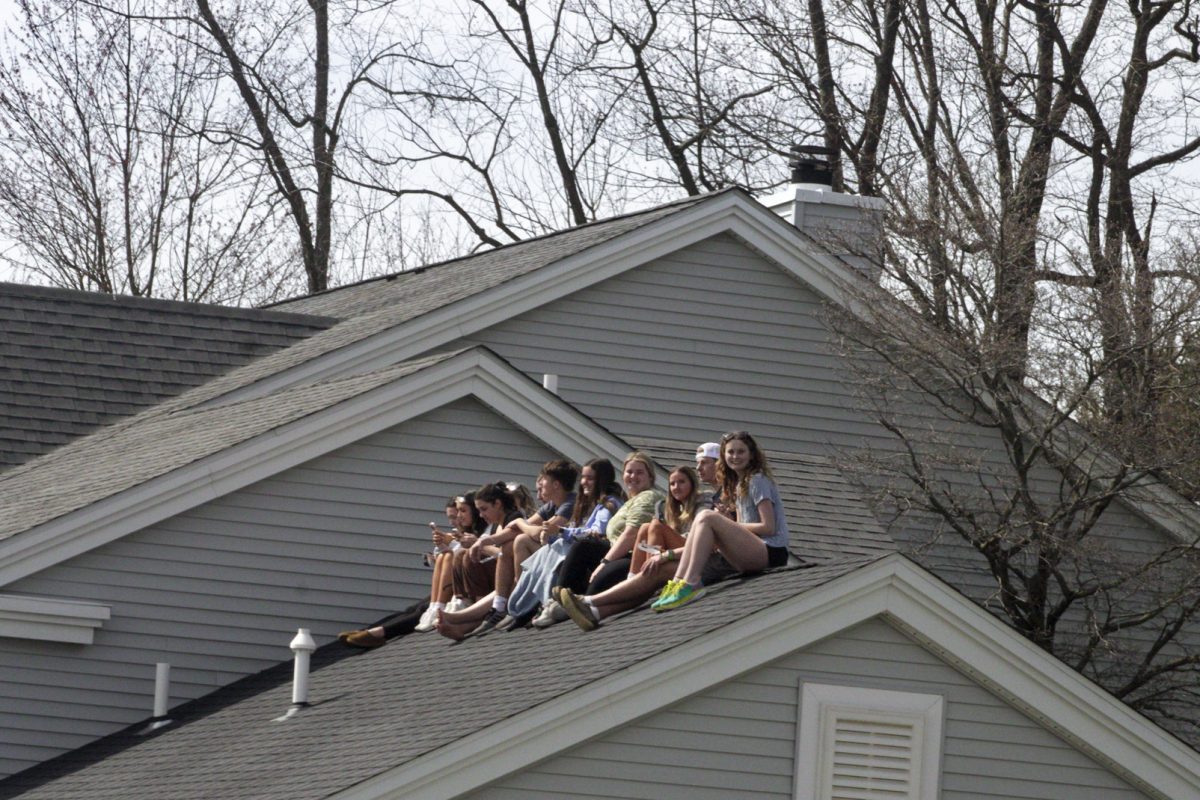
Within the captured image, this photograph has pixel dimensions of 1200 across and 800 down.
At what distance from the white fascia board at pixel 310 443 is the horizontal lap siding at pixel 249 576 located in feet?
0.48

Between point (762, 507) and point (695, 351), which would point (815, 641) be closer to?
point (762, 507)

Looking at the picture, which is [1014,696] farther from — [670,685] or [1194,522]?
[1194,522]

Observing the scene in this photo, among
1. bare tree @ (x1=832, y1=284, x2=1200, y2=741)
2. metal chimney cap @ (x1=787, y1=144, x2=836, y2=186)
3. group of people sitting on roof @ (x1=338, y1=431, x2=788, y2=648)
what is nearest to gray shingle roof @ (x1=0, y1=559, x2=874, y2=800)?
group of people sitting on roof @ (x1=338, y1=431, x2=788, y2=648)

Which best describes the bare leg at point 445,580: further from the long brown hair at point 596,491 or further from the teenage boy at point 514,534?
the long brown hair at point 596,491

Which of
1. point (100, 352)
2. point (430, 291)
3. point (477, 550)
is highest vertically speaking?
point (430, 291)

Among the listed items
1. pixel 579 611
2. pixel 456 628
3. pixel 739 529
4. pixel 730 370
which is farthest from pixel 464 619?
pixel 730 370

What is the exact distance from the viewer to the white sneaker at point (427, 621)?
14.8 meters

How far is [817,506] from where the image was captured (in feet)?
59.3

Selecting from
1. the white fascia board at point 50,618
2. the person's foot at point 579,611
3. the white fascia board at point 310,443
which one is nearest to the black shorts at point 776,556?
the person's foot at point 579,611

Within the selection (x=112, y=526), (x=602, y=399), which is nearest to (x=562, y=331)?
(x=602, y=399)

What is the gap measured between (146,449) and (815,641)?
7934 mm

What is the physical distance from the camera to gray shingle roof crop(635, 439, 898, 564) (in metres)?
17.0

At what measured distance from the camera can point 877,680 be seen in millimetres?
11312

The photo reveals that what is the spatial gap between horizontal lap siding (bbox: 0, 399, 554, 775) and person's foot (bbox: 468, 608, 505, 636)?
241cm
